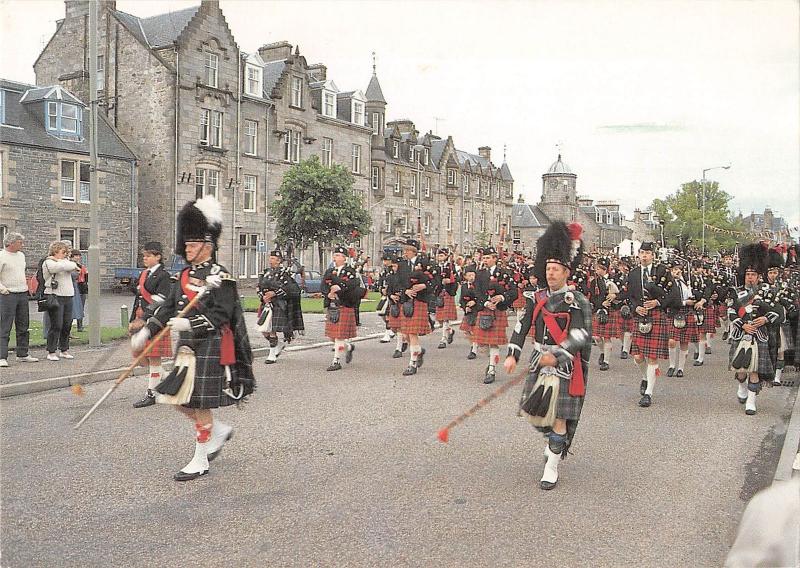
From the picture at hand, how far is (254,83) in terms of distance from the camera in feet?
121

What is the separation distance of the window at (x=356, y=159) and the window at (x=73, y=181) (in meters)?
17.7

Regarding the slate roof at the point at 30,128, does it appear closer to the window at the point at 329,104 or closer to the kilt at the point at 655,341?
the window at the point at 329,104

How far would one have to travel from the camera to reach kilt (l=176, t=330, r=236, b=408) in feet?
18.5

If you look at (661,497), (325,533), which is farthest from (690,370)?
(325,533)

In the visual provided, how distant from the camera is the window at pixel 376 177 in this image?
1839 inches

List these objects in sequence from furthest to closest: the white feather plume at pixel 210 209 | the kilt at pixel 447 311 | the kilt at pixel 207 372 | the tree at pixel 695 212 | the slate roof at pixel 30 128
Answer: the tree at pixel 695 212, the slate roof at pixel 30 128, the kilt at pixel 447 311, the white feather plume at pixel 210 209, the kilt at pixel 207 372

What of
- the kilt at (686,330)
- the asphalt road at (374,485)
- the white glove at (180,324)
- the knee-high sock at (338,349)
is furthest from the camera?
the knee-high sock at (338,349)

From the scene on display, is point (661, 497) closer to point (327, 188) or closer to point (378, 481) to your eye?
point (378, 481)

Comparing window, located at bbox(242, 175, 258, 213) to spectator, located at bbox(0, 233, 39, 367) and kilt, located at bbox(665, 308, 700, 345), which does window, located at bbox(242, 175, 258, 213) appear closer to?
spectator, located at bbox(0, 233, 39, 367)

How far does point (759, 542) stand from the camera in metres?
1.72

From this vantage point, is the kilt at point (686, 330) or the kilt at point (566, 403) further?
the kilt at point (686, 330)

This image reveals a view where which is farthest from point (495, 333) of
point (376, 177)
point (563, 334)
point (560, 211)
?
point (560, 211)

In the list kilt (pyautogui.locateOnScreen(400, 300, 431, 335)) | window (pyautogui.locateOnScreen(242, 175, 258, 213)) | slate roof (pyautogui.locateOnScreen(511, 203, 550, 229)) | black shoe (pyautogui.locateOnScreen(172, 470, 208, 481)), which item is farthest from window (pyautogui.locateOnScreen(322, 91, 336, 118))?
black shoe (pyautogui.locateOnScreen(172, 470, 208, 481))

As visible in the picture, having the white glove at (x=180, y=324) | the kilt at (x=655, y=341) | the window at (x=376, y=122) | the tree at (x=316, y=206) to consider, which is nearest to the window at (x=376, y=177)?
the window at (x=376, y=122)
